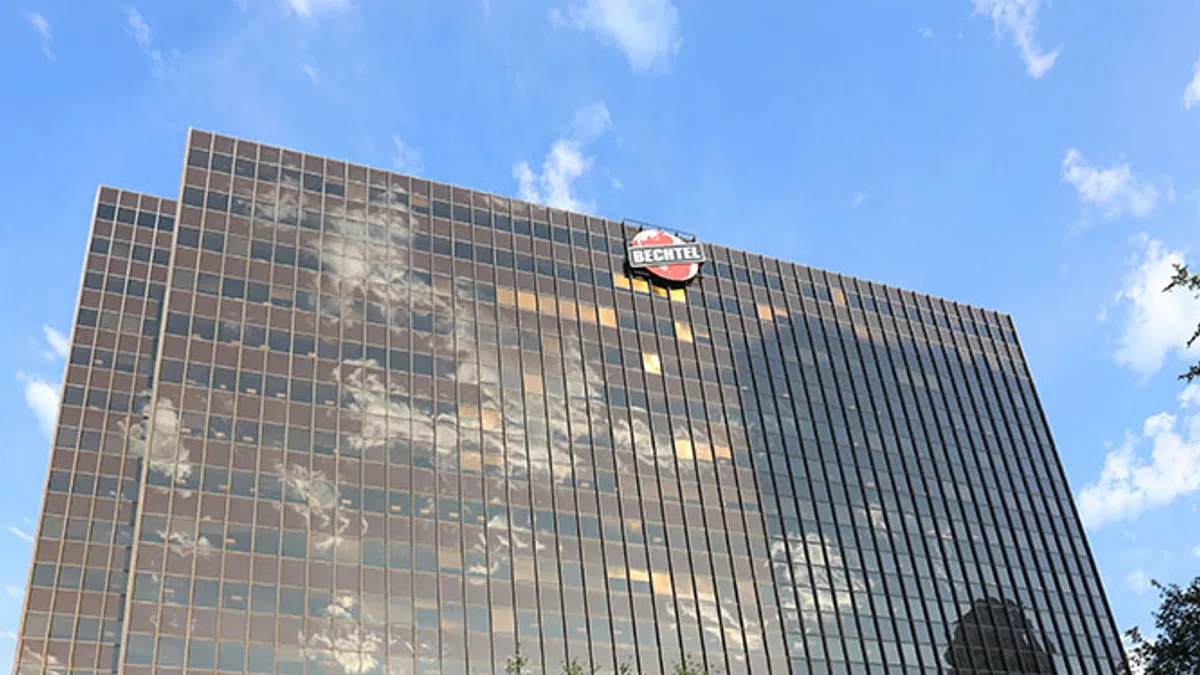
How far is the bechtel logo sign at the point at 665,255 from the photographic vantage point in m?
97.5

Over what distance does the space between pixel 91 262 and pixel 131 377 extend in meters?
11.5

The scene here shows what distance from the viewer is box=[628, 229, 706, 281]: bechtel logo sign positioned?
97500mm

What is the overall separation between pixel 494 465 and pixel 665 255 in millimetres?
27303

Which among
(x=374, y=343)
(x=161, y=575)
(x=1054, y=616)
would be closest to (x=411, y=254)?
(x=374, y=343)

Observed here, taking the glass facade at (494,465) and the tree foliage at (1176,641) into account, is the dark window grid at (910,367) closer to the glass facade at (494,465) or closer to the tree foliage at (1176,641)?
the glass facade at (494,465)

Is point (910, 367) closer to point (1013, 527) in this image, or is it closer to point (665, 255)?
Answer: point (1013, 527)

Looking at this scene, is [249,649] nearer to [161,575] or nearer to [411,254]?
[161,575]

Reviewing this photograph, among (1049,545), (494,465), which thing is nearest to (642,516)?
(494,465)

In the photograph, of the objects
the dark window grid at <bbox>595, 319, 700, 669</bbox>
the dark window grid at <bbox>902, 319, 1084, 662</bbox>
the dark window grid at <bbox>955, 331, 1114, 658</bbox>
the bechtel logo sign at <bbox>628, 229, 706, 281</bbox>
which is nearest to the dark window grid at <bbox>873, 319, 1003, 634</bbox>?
the dark window grid at <bbox>902, 319, 1084, 662</bbox>

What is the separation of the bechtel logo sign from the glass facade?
1.74 metres

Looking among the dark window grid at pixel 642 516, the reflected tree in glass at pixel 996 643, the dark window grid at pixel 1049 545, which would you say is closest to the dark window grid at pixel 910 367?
the dark window grid at pixel 1049 545

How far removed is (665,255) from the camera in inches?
3888

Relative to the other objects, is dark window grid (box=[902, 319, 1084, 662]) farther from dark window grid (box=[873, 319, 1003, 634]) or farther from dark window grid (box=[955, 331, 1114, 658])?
dark window grid (box=[873, 319, 1003, 634])

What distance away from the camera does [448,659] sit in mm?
70500
